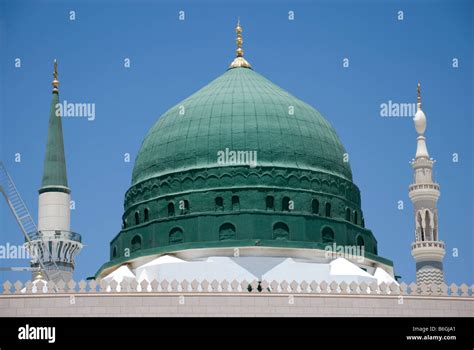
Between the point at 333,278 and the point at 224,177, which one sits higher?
the point at 224,177

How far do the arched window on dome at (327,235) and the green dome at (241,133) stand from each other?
6.64ft

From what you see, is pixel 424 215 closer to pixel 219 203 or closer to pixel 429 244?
pixel 429 244

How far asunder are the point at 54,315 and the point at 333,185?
1311cm

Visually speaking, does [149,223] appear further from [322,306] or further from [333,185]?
[322,306]

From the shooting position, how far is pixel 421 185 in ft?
127

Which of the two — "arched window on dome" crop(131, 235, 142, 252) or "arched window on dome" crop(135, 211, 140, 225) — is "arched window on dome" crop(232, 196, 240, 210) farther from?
"arched window on dome" crop(135, 211, 140, 225)

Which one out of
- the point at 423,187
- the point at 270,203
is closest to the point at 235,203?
the point at 270,203

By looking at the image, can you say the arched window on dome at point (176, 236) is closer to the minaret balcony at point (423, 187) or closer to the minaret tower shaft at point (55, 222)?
the minaret tower shaft at point (55, 222)

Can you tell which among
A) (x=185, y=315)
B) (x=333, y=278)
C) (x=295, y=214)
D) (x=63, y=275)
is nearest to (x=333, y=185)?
(x=295, y=214)

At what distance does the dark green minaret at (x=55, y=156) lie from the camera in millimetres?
39281

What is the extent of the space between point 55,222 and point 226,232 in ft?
16.1
